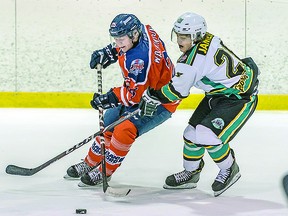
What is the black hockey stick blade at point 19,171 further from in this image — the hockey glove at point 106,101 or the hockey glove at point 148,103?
the hockey glove at point 148,103

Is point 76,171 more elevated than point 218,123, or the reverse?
point 218,123

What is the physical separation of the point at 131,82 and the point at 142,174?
0.59 metres

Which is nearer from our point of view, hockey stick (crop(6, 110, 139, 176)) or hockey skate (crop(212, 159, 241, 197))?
hockey skate (crop(212, 159, 241, 197))

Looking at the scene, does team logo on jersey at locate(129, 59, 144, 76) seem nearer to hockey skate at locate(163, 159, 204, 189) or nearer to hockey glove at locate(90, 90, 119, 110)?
hockey glove at locate(90, 90, 119, 110)

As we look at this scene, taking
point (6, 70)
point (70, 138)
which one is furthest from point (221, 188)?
point (6, 70)

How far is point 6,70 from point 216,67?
11.8ft

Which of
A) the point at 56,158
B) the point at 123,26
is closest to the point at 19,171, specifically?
the point at 56,158

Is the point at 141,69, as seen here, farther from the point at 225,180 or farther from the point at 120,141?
the point at 225,180

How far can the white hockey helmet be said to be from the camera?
10.6ft

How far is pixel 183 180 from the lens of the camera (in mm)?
3518

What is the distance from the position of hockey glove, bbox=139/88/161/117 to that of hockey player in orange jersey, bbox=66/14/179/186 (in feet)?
0.52

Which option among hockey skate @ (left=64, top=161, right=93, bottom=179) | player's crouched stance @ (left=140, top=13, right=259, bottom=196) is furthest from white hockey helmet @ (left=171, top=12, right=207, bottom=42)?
hockey skate @ (left=64, top=161, right=93, bottom=179)

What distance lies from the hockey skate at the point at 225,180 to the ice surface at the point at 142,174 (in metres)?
0.04

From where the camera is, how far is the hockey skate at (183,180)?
11.5ft
